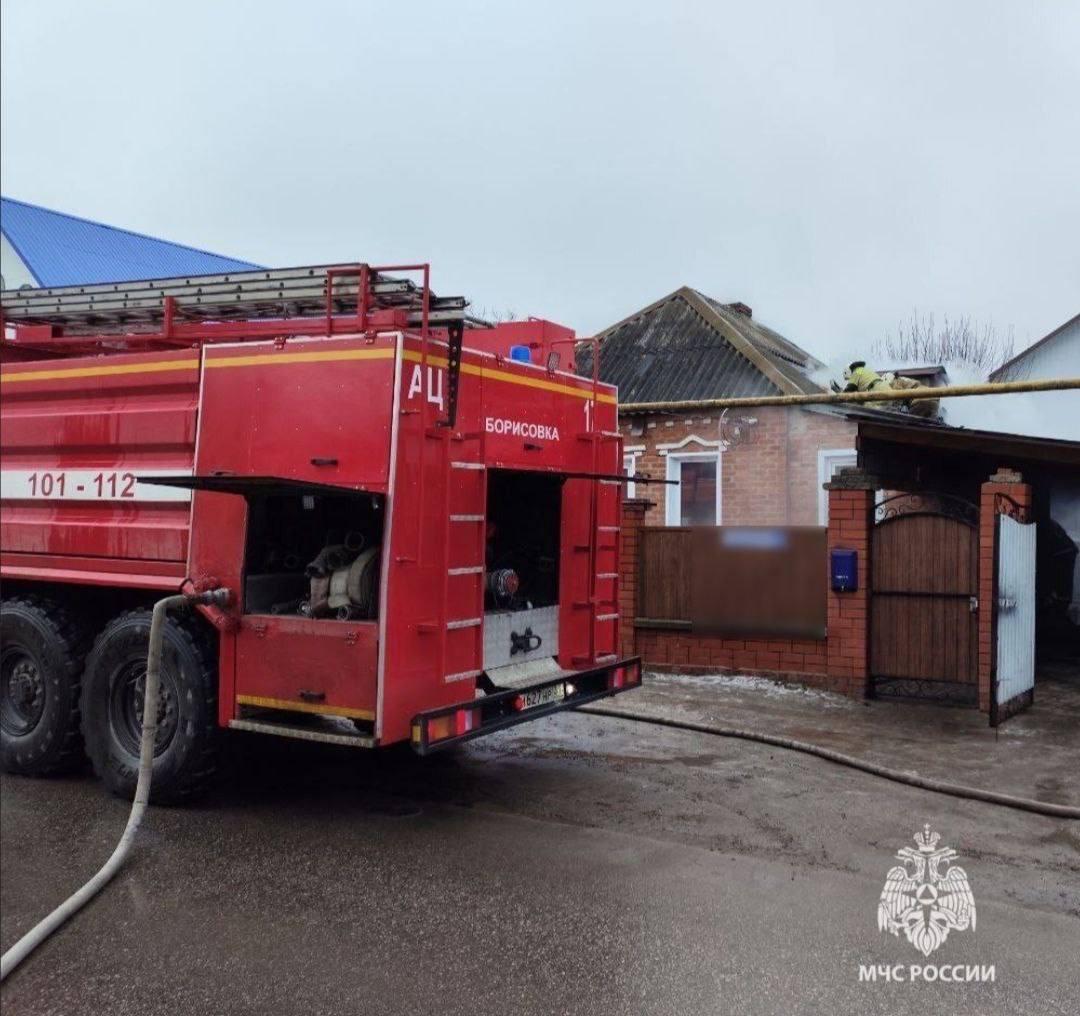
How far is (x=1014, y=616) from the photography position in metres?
8.57

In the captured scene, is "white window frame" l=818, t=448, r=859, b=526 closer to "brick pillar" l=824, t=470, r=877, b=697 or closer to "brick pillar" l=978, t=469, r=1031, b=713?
"brick pillar" l=824, t=470, r=877, b=697

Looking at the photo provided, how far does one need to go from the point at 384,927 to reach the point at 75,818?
2.45 meters

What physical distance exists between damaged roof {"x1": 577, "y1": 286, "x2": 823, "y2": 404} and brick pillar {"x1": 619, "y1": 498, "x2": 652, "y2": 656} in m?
2.64

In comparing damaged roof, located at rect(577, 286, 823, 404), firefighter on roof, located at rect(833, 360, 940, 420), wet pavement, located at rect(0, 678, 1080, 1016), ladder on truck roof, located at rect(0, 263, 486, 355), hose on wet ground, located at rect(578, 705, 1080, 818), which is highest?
damaged roof, located at rect(577, 286, 823, 404)

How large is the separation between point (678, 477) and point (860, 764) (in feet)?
19.6

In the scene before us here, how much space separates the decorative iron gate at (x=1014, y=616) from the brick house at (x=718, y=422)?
1.72 metres

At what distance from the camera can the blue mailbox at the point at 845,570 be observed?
29.8 ft

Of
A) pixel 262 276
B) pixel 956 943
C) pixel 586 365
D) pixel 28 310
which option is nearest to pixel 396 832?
pixel 956 943

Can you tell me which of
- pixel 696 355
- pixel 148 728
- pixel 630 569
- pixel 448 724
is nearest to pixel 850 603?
pixel 630 569

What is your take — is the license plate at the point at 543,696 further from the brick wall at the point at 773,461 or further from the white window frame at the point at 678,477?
the white window frame at the point at 678,477

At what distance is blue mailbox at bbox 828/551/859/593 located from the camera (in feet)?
29.8

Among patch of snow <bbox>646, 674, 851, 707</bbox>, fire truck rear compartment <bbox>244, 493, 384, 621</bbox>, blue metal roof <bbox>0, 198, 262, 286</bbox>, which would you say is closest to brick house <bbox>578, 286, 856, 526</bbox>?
patch of snow <bbox>646, 674, 851, 707</bbox>

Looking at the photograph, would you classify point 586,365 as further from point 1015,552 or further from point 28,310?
point 28,310

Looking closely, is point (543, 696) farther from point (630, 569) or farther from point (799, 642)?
point (630, 569)
